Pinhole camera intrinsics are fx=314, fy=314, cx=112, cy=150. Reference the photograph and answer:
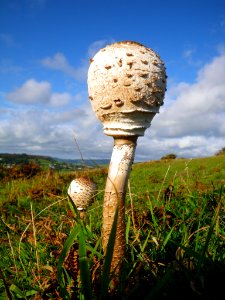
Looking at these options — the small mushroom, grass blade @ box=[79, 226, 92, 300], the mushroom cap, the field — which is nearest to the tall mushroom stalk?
the mushroom cap

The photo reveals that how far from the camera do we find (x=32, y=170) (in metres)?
16.9

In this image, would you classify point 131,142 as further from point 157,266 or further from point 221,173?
point 221,173

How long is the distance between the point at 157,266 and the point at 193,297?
0.50m

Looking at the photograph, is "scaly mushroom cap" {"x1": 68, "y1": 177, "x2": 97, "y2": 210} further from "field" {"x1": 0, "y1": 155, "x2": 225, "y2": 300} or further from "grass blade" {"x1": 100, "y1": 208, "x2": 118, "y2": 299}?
"grass blade" {"x1": 100, "y1": 208, "x2": 118, "y2": 299}

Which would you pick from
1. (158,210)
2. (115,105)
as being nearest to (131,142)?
(115,105)

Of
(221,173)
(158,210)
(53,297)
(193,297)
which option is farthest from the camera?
(221,173)


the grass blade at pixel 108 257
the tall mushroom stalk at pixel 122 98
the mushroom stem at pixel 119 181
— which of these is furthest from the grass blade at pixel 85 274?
the mushroom stem at pixel 119 181

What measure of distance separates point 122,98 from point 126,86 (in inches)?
4.0

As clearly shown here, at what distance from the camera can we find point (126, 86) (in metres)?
2.48

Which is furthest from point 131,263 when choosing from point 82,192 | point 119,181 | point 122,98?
point 82,192

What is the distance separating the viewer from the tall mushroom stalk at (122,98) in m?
2.48

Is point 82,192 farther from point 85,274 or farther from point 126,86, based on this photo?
point 85,274

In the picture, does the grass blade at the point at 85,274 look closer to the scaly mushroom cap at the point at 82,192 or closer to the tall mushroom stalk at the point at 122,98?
the tall mushroom stalk at the point at 122,98

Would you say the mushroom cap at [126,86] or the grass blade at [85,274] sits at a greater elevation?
the mushroom cap at [126,86]
